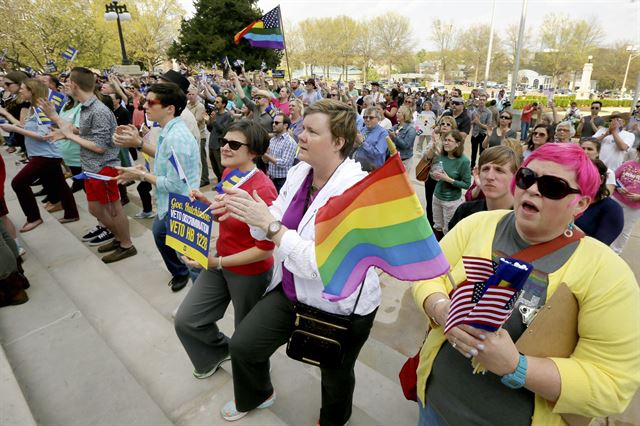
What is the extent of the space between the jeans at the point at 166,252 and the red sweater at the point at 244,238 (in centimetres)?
109

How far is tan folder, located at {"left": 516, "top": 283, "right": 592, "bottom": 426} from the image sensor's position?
1.28 m

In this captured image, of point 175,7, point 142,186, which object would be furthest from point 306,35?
point 142,186

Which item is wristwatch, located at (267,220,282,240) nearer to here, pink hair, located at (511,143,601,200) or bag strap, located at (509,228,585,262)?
bag strap, located at (509,228,585,262)

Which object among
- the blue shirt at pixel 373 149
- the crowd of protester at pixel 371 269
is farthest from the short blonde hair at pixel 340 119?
the blue shirt at pixel 373 149

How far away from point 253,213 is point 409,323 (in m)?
2.66

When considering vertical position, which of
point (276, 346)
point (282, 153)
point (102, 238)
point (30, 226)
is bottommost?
point (102, 238)

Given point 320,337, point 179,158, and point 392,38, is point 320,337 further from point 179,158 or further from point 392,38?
point 392,38

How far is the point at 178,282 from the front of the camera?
4.18 meters

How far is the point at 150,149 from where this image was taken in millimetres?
3613

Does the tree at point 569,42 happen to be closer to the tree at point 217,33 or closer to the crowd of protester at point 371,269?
the tree at point 217,33

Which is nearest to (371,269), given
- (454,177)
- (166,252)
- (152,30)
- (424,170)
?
(166,252)

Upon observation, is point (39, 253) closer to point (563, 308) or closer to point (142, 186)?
point (142, 186)

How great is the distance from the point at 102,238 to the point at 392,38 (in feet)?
200

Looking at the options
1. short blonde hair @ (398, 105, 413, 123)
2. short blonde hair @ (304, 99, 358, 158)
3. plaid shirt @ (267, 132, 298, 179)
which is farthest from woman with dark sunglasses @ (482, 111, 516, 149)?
short blonde hair @ (304, 99, 358, 158)
